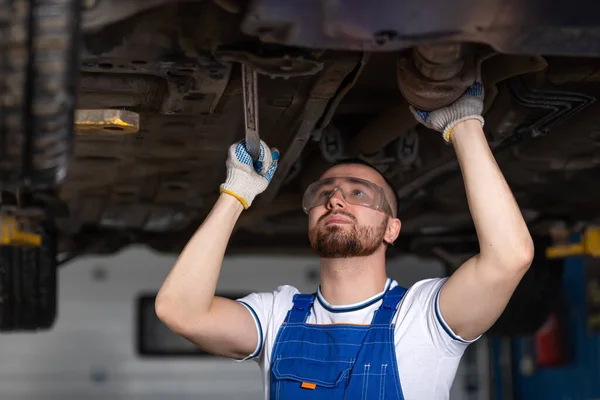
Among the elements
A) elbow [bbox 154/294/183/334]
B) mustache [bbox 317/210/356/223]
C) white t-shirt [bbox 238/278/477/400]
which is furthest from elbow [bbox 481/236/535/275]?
elbow [bbox 154/294/183/334]

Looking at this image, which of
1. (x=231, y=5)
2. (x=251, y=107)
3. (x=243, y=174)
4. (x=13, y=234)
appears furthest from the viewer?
(x=13, y=234)

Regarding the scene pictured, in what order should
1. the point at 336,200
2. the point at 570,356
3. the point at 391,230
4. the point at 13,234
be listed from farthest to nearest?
1. the point at 570,356
2. the point at 13,234
3. the point at 391,230
4. the point at 336,200

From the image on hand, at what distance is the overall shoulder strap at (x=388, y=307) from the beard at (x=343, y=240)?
0.41 ft

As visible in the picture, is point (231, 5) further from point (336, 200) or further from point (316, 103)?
point (336, 200)

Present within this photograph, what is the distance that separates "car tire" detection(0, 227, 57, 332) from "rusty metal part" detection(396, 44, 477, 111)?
7.65ft

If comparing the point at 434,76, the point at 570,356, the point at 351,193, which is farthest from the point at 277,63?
the point at 570,356

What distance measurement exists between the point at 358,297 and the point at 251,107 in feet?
1.93

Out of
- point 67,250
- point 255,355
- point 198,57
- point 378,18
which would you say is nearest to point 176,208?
point 67,250

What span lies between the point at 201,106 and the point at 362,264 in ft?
1.96

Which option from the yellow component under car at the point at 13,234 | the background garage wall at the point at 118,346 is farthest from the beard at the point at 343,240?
the background garage wall at the point at 118,346

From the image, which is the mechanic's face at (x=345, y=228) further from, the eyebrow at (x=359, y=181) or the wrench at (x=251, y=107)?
the wrench at (x=251, y=107)

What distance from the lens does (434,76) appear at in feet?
6.51

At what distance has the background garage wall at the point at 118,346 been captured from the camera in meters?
6.58

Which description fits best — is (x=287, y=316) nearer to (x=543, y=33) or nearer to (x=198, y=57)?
(x=198, y=57)
